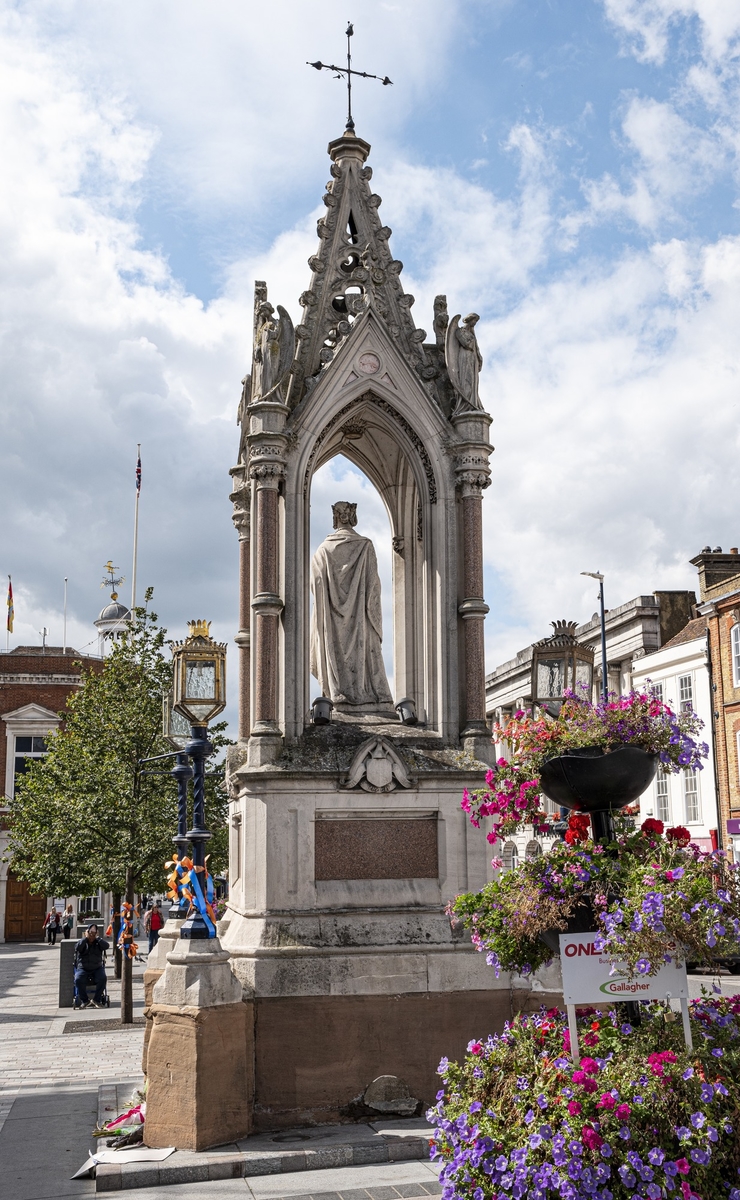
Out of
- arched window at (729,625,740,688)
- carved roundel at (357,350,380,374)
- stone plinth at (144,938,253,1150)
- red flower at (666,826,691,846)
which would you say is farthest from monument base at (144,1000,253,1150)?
arched window at (729,625,740,688)

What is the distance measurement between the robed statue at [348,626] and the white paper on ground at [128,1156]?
3.88 metres

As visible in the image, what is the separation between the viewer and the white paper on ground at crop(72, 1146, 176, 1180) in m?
7.54

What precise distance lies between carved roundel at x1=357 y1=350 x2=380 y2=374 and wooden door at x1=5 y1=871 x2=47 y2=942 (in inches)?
1485

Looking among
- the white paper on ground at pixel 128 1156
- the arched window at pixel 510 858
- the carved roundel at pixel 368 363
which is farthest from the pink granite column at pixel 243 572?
the white paper on ground at pixel 128 1156

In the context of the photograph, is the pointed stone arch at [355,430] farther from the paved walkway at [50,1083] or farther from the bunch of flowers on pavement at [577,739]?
the bunch of flowers on pavement at [577,739]

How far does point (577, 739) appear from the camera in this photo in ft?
19.0

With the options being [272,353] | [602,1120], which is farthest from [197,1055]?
[272,353]

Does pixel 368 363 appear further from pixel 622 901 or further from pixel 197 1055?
pixel 622 901

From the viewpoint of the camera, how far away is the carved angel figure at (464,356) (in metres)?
10.4

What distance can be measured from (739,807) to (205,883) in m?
29.6

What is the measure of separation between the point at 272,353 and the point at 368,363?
89 centimetres

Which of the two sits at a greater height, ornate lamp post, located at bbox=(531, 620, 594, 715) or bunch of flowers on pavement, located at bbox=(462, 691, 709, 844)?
ornate lamp post, located at bbox=(531, 620, 594, 715)

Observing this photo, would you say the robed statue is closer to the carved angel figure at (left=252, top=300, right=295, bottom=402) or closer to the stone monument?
the stone monument

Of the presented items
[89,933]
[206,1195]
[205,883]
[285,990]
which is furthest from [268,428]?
[89,933]
